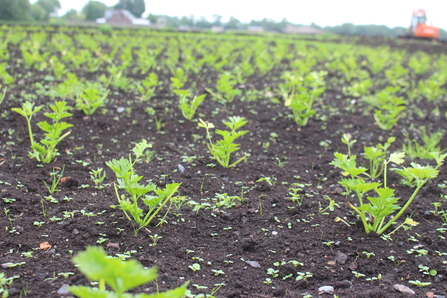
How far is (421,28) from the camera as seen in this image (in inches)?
1142

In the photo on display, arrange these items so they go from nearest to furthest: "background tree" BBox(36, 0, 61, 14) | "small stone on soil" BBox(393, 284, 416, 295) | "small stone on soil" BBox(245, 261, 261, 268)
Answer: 1. "small stone on soil" BBox(393, 284, 416, 295)
2. "small stone on soil" BBox(245, 261, 261, 268)
3. "background tree" BBox(36, 0, 61, 14)

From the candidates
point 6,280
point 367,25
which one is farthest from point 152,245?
point 367,25

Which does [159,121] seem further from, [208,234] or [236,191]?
[208,234]

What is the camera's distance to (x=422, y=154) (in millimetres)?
3844

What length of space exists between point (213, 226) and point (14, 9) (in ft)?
170

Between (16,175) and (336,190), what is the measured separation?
248 centimetres

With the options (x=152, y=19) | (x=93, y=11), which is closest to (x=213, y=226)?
(x=152, y=19)

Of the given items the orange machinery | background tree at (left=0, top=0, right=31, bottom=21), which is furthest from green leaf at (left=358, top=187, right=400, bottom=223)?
background tree at (left=0, top=0, right=31, bottom=21)

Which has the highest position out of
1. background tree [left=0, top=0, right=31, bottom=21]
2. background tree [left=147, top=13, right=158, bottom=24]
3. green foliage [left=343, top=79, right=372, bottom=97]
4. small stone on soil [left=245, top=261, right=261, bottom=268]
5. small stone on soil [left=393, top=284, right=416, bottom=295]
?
background tree [left=147, top=13, right=158, bottom=24]

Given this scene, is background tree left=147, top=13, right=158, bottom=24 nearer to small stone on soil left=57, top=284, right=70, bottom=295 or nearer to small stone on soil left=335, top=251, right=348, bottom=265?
small stone on soil left=335, top=251, right=348, bottom=265

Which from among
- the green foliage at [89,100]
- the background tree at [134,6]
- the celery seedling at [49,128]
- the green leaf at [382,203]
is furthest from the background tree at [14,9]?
the green leaf at [382,203]

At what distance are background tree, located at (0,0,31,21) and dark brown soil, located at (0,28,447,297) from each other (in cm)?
4907

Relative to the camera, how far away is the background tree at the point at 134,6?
3388 inches

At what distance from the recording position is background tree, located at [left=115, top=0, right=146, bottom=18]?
86062mm
